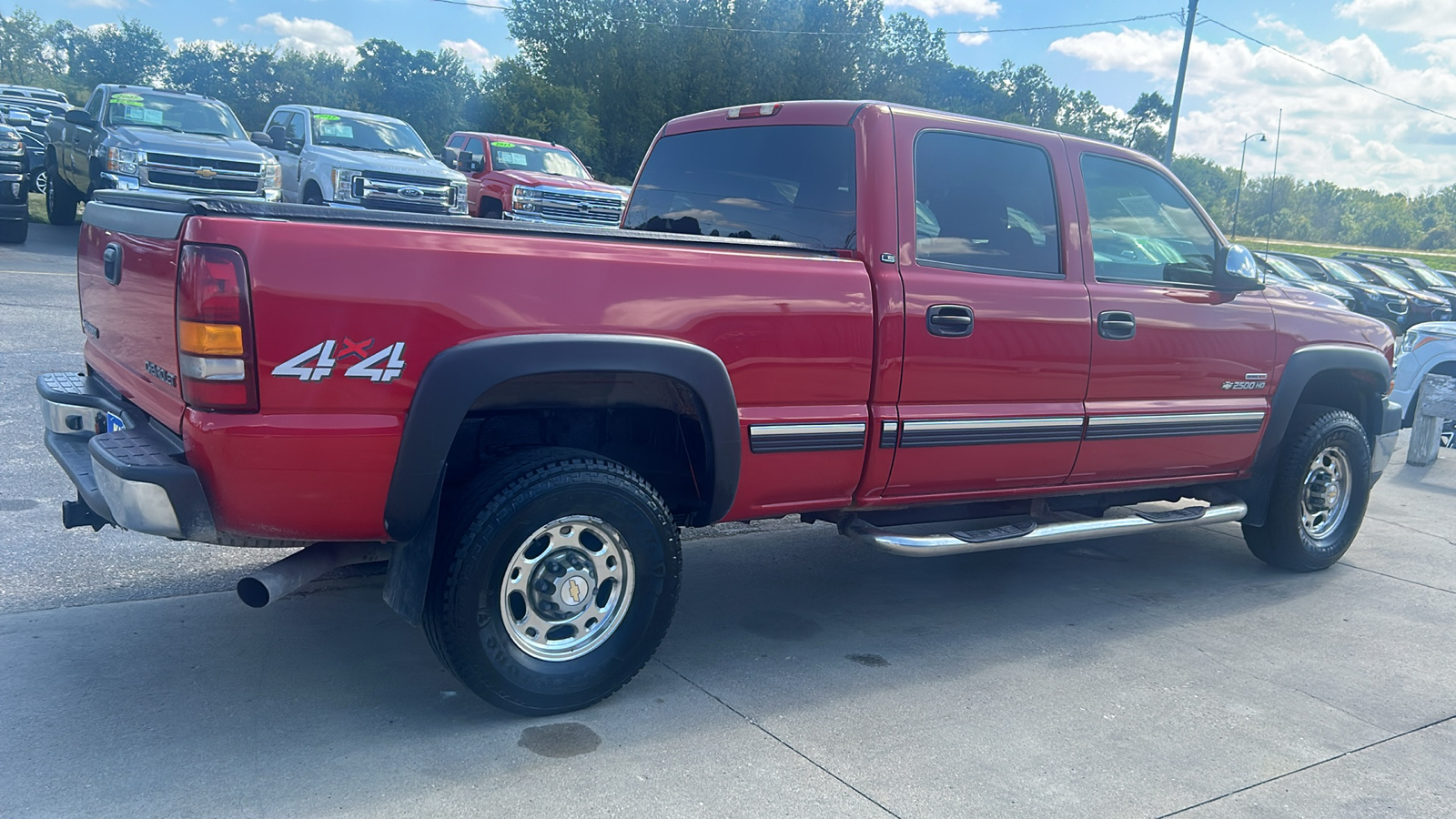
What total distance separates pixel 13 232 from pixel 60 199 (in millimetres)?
2584

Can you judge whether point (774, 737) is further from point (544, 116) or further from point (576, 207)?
point (544, 116)

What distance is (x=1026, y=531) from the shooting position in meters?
4.51

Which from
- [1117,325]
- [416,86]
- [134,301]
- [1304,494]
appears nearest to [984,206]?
[1117,325]

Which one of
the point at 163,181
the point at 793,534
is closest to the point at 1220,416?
the point at 793,534

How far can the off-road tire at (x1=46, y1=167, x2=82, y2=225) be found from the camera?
647 inches

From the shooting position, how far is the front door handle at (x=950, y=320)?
409 cm

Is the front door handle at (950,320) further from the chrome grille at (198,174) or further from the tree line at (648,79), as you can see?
the tree line at (648,79)

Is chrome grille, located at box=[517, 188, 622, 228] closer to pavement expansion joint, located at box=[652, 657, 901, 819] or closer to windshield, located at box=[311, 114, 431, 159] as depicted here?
windshield, located at box=[311, 114, 431, 159]

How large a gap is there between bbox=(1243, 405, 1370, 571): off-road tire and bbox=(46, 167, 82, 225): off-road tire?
1652cm

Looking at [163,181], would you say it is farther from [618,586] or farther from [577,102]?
[577,102]

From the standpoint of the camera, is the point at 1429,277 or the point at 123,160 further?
the point at 1429,277

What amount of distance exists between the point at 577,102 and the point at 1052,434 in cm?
4018

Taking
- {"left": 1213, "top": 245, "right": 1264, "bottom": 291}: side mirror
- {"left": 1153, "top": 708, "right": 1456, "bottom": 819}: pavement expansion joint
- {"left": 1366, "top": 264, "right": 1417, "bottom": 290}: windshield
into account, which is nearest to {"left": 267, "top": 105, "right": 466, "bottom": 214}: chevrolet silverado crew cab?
{"left": 1213, "top": 245, "right": 1264, "bottom": 291}: side mirror

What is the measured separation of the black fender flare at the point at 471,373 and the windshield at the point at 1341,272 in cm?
2421
